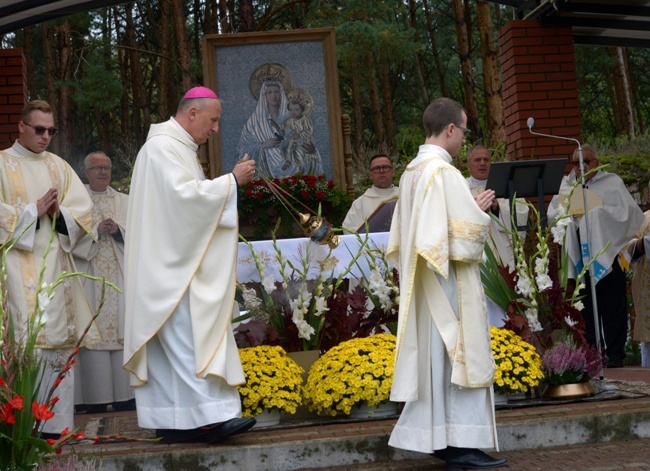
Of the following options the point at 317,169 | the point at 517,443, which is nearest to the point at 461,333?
the point at 517,443

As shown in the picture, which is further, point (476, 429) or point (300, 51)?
point (300, 51)

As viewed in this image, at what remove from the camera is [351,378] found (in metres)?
6.64

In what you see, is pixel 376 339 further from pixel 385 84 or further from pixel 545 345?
A: pixel 385 84

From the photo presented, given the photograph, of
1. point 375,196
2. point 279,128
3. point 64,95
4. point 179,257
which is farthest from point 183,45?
point 179,257

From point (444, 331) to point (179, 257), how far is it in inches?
64.3

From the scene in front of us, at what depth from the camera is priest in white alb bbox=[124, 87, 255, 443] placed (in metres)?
5.96

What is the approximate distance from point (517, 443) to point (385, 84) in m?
22.2

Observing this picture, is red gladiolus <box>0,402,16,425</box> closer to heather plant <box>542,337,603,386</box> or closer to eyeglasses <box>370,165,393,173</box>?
heather plant <box>542,337,603,386</box>

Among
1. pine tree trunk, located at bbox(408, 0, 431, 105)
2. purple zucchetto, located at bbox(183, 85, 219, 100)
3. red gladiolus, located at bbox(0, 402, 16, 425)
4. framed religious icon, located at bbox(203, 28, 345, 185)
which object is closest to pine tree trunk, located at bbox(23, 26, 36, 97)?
pine tree trunk, located at bbox(408, 0, 431, 105)

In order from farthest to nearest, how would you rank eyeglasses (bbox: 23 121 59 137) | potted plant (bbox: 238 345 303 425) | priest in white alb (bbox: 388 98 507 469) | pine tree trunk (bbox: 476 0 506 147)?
pine tree trunk (bbox: 476 0 506 147)
eyeglasses (bbox: 23 121 59 137)
potted plant (bbox: 238 345 303 425)
priest in white alb (bbox: 388 98 507 469)

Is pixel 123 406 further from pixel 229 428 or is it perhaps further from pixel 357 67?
pixel 357 67

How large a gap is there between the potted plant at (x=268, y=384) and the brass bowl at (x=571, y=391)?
5.79 feet

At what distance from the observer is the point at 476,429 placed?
544cm

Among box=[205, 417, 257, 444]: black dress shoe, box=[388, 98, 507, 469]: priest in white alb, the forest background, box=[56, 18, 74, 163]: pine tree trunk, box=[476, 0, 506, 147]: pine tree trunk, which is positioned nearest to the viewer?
box=[388, 98, 507, 469]: priest in white alb
